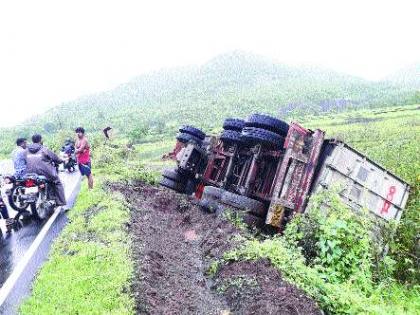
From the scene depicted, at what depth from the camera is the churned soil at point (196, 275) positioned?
19.7 ft

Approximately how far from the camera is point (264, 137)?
10.1 m

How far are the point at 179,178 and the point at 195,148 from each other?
111 cm

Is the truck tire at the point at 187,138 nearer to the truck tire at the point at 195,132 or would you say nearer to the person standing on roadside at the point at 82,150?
the truck tire at the point at 195,132

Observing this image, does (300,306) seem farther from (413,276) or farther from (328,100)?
(328,100)

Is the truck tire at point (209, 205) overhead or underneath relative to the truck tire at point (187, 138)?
underneath

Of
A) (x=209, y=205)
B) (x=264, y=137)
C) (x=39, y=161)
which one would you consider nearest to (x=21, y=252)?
(x=39, y=161)

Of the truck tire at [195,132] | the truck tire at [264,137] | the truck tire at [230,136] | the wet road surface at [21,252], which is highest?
the truck tire at [264,137]

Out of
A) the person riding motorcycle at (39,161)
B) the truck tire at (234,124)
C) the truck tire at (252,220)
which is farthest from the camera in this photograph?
the truck tire at (234,124)

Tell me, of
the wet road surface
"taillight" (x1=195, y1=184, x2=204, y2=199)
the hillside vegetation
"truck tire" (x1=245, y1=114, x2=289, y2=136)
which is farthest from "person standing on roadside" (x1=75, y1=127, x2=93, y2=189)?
the hillside vegetation

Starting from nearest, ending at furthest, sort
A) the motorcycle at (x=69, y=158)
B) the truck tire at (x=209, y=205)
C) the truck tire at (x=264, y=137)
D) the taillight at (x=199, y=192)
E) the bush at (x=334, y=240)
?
1. the bush at (x=334, y=240)
2. the truck tire at (x=264, y=137)
3. the truck tire at (x=209, y=205)
4. the taillight at (x=199, y=192)
5. the motorcycle at (x=69, y=158)

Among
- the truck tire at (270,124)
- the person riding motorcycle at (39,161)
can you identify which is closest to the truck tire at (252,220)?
the truck tire at (270,124)

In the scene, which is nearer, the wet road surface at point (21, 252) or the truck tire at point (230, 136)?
the wet road surface at point (21, 252)

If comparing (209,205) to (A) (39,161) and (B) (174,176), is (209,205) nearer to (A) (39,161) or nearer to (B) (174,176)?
(B) (174,176)

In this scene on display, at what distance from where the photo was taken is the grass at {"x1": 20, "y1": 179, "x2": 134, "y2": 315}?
5742 mm
